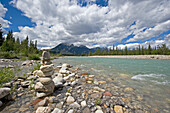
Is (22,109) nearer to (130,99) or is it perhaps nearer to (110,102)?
(110,102)

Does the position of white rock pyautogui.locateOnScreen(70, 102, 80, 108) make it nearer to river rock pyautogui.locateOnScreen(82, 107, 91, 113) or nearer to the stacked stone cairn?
river rock pyautogui.locateOnScreen(82, 107, 91, 113)

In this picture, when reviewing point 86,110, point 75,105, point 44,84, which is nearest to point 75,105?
point 75,105

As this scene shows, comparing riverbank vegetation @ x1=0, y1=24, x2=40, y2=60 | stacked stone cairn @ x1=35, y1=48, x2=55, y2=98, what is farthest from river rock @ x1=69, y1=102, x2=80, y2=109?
riverbank vegetation @ x1=0, y1=24, x2=40, y2=60

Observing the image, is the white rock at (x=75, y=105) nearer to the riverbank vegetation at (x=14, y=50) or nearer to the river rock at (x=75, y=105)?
the river rock at (x=75, y=105)

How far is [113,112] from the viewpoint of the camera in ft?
7.16

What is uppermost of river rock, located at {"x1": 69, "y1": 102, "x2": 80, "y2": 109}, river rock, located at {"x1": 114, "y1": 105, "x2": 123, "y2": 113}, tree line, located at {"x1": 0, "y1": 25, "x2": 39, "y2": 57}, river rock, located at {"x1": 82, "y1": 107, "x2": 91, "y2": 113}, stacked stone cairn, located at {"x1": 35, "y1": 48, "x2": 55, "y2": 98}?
tree line, located at {"x1": 0, "y1": 25, "x2": 39, "y2": 57}

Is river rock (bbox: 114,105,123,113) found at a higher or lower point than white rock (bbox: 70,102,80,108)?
lower

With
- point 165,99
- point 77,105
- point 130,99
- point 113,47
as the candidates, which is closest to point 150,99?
point 165,99

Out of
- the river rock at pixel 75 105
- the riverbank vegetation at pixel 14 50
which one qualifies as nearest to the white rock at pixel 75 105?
the river rock at pixel 75 105

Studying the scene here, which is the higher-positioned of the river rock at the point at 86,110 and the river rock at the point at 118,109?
the river rock at the point at 86,110

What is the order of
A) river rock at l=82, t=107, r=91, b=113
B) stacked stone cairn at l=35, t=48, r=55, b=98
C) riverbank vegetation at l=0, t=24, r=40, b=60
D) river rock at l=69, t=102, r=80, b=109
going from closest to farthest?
river rock at l=82, t=107, r=91, b=113 → river rock at l=69, t=102, r=80, b=109 → stacked stone cairn at l=35, t=48, r=55, b=98 → riverbank vegetation at l=0, t=24, r=40, b=60

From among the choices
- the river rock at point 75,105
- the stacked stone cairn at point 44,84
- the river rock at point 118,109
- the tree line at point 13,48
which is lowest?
the river rock at point 118,109

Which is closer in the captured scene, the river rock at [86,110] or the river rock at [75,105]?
the river rock at [86,110]

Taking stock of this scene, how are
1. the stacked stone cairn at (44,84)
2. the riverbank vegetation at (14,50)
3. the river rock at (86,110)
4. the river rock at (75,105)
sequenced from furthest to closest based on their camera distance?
1. the riverbank vegetation at (14,50)
2. the stacked stone cairn at (44,84)
3. the river rock at (75,105)
4. the river rock at (86,110)
